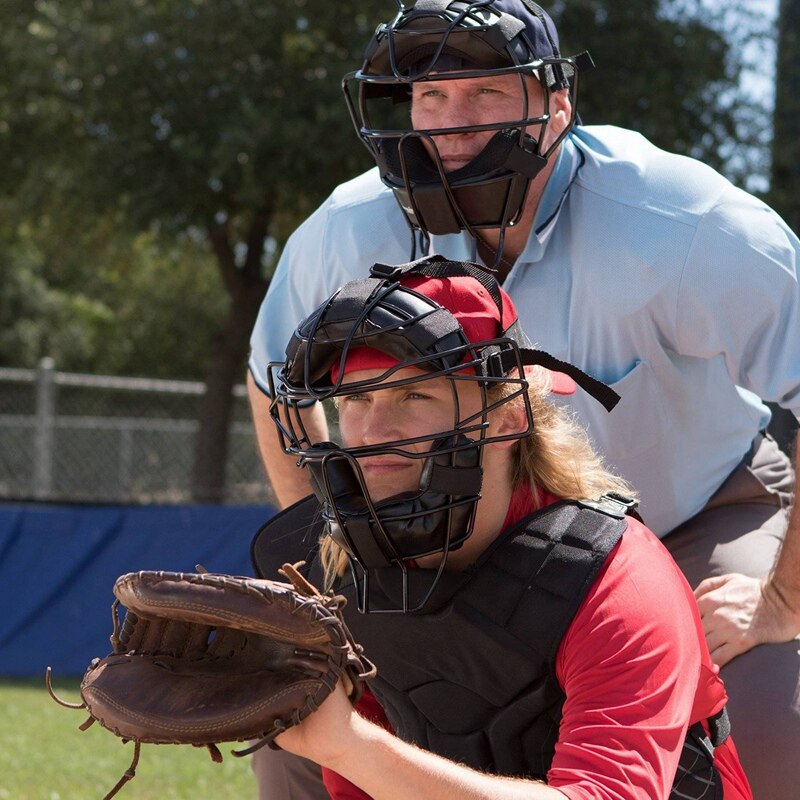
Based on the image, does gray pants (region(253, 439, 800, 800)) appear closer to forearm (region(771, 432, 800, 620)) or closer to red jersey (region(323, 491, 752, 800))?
forearm (region(771, 432, 800, 620))

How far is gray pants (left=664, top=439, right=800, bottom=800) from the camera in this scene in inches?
119

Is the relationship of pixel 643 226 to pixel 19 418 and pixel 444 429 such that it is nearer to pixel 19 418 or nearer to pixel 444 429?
pixel 444 429

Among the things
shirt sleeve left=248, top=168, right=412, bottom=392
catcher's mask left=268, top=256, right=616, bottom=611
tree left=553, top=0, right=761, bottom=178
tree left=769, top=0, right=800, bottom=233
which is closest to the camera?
catcher's mask left=268, top=256, right=616, bottom=611

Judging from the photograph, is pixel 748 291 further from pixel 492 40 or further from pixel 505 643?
pixel 505 643

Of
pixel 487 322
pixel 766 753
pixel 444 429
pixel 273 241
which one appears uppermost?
pixel 487 322

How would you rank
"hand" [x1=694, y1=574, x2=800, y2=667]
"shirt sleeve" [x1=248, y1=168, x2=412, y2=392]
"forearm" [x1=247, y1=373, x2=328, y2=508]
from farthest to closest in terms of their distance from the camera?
"forearm" [x1=247, y1=373, x2=328, y2=508] < "shirt sleeve" [x1=248, y1=168, x2=412, y2=392] < "hand" [x1=694, y1=574, x2=800, y2=667]

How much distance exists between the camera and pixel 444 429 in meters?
2.52

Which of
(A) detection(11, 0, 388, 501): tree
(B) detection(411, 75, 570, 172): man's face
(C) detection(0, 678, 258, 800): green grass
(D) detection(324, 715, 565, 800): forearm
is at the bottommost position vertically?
(C) detection(0, 678, 258, 800): green grass

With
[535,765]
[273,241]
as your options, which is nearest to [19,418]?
[273,241]

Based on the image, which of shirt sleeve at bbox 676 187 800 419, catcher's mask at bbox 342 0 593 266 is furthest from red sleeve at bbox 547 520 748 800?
catcher's mask at bbox 342 0 593 266

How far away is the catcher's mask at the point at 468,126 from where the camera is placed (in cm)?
318

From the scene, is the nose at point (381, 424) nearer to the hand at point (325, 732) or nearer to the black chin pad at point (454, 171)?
the hand at point (325, 732)

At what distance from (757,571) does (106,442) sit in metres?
10.8

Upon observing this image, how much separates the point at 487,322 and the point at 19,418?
1106 cm
